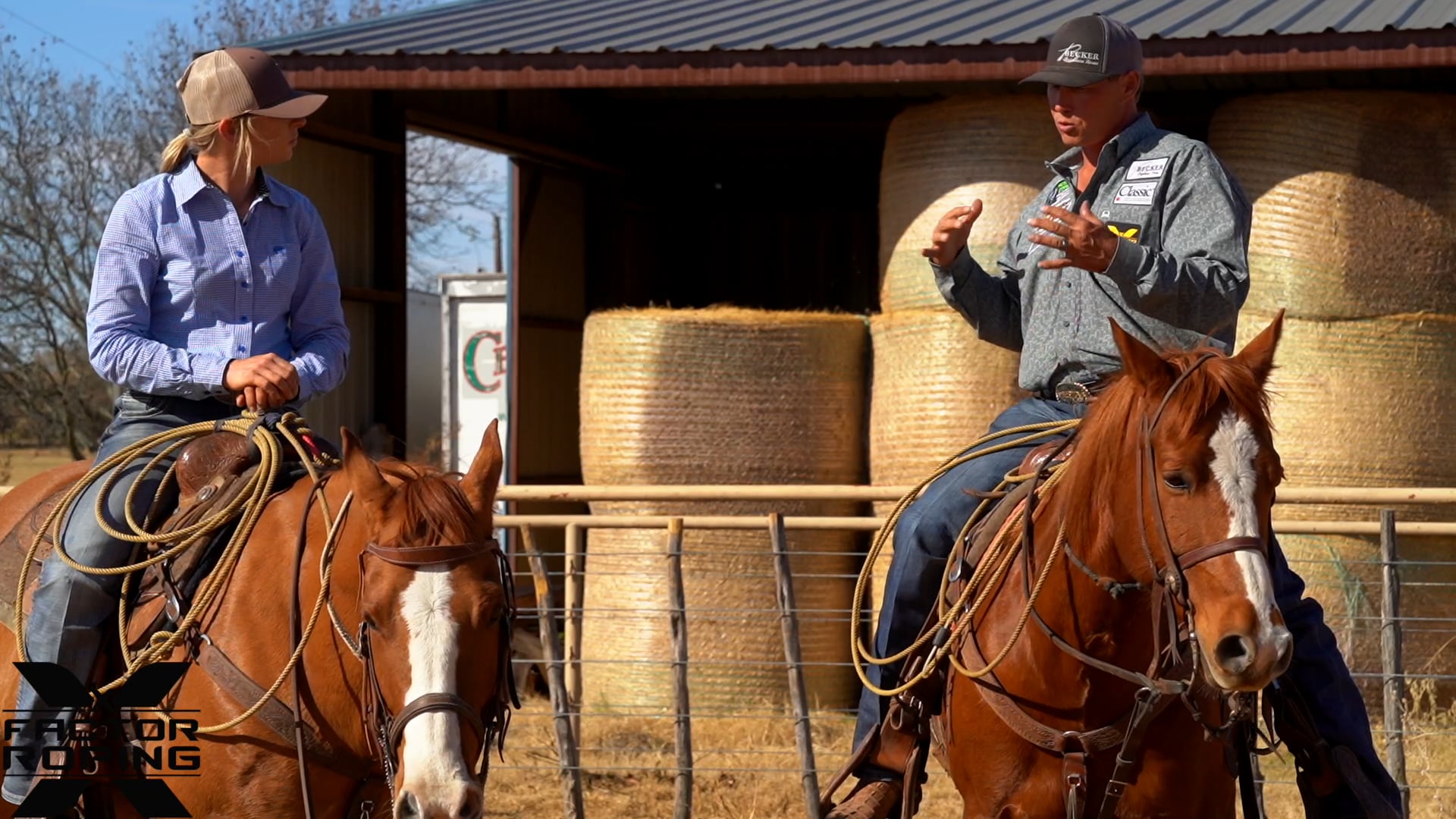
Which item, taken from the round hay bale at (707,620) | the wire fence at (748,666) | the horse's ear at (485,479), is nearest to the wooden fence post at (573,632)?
the wire fence at (748,666)

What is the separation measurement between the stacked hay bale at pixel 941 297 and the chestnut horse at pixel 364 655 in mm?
Result: 5015

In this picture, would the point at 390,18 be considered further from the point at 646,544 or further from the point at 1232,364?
the point at 1232,364

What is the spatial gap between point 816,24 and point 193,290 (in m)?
5.66

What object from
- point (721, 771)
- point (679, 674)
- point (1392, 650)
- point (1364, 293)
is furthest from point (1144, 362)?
point (1364, 293)

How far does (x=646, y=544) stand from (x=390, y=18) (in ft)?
12.4

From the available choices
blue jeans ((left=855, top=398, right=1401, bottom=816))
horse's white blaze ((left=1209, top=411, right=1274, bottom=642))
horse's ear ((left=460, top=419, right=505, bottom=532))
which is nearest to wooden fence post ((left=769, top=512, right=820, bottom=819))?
blue jeans ((left=855, top=398, right=1401, bottom=816))

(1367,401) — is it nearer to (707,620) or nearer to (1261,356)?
(707,620)

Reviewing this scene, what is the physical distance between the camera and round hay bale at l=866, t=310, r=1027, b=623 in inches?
327

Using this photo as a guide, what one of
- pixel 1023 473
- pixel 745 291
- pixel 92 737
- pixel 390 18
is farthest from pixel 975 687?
pixel 745 291

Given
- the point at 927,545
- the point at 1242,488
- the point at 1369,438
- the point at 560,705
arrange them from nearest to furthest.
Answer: the point at 1242,488, the point at 927,545, the point at 560,705, the point at 1369,438

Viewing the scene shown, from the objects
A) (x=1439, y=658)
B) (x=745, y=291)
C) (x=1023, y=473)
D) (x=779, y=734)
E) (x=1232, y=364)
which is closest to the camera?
(x=1232, y=364)

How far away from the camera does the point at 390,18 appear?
10164 mm

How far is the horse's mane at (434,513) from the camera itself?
10.2ft

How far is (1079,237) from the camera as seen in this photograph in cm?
349
